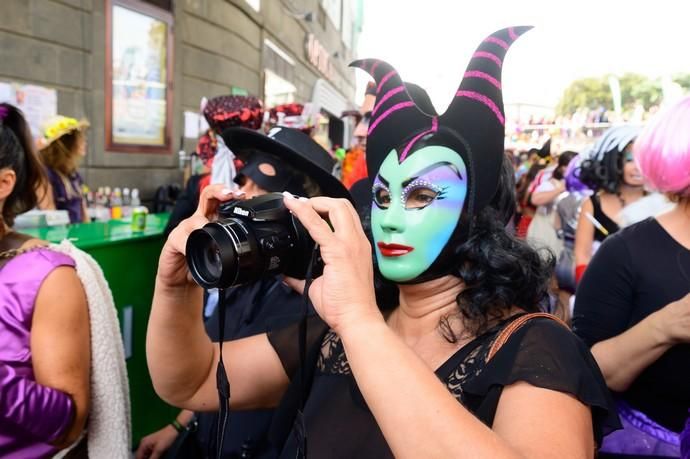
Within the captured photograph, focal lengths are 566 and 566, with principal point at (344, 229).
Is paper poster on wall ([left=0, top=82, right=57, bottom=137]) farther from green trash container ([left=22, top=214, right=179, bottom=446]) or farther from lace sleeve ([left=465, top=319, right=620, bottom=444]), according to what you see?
lace sleeve ([left=465, top=319, right=620, bottom=444])

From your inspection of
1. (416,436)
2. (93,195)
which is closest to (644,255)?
(416,436)

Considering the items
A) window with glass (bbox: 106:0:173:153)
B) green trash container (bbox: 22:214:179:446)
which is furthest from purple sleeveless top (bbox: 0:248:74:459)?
window with glass (bbox: 106:0:173:153)

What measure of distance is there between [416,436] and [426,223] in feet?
1.70

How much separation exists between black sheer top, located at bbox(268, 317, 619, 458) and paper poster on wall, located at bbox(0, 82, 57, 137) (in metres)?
4.83

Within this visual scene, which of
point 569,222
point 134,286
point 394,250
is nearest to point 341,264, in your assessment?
point 394,250

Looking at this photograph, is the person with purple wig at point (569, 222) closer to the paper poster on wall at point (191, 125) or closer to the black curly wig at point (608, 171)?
the black curly wig at point (608, 171)

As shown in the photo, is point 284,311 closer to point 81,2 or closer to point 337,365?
point 337,365

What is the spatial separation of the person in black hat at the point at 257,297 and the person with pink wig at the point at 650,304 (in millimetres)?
809

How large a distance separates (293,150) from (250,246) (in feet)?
3.07

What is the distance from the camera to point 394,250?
1.24 m

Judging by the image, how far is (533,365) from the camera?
1006 mm

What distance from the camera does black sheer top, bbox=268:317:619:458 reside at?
1.00 meters

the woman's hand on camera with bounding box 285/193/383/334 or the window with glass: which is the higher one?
the window with glass

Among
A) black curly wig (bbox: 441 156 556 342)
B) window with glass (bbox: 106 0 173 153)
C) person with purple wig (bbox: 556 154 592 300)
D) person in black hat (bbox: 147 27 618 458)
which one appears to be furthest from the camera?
window with glass (bbox: 106 0 173 153)
